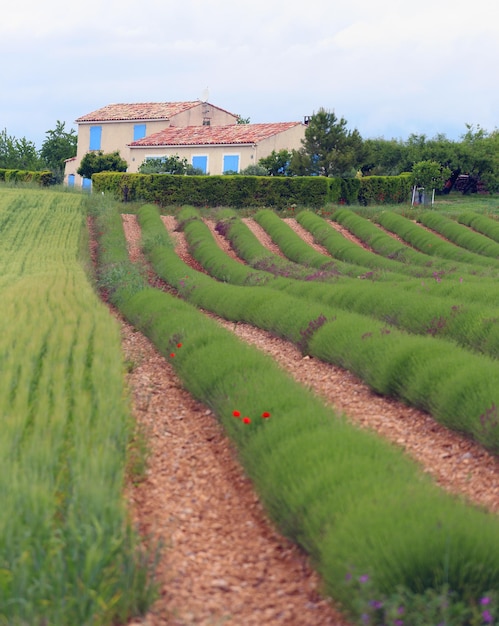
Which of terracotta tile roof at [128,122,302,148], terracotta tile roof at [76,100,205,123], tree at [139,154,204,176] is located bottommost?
tree at [139,154,204,176]

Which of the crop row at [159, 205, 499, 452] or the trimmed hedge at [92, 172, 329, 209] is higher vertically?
the trimmed hedge at [92, 172, 329, 209]

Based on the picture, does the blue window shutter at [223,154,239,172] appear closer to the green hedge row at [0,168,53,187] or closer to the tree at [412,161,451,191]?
the green hedge row at [0,168,53,187]

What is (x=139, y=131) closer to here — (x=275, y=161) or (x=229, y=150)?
(x=229, y=150)

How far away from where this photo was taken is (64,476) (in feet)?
12.6

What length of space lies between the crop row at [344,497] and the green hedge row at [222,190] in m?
21.5

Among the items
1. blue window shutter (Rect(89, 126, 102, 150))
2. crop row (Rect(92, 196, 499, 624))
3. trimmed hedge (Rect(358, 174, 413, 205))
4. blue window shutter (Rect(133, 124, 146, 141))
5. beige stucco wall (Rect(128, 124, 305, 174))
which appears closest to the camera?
crop row (Rect(92, 196, 499, 624))

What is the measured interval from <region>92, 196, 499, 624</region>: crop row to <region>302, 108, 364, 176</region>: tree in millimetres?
27893

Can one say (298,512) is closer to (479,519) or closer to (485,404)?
(479,519)

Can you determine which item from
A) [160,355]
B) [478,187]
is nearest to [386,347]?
[160,355]

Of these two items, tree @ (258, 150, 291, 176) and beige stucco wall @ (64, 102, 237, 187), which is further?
beige stucco wall @ (64, 102, 237, 187)

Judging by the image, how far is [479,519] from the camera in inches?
132

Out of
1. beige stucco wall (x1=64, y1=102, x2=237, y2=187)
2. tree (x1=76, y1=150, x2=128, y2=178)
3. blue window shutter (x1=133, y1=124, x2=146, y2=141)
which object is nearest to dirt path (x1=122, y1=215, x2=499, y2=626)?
tree (x1=76, y1=150, x2=128, y2=178)

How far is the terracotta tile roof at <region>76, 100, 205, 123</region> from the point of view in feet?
143

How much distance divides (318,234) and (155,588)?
20.0 meters
